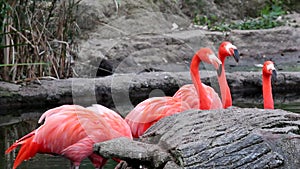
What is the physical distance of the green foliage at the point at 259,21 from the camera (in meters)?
10.6

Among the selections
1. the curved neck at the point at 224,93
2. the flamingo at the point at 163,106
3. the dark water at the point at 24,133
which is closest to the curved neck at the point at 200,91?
the flamingo at the point at 163,106

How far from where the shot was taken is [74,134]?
12.4 feet

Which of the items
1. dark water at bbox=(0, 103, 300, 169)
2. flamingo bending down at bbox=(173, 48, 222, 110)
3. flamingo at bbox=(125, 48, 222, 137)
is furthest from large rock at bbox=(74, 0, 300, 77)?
flamingo at bbox=(125, 48, 222, 137)

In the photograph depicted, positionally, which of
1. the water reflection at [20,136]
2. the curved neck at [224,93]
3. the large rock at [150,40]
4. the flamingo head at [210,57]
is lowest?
the water reflection at [20,136]

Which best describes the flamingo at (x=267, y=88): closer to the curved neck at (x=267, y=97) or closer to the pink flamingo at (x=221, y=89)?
the curved neck at (x=267, y=97)

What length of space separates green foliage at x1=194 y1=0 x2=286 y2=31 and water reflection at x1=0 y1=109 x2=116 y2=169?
16.7ft

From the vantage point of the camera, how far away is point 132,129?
13.5ft

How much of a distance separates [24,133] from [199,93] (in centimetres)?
162

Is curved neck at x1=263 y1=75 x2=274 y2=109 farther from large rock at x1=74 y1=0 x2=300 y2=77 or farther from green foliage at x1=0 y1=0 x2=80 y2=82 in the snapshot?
large rock at x1=74 y1=0 x2=300 y2=77

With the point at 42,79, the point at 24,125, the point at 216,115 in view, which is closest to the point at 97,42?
the point at 42,79

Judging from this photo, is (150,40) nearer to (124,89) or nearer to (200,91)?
(124,89)

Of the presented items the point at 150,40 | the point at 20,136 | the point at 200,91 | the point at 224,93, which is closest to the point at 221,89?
the point at 224,93

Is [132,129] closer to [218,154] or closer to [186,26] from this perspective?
[218,154]

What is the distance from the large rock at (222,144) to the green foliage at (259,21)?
7484 mm
